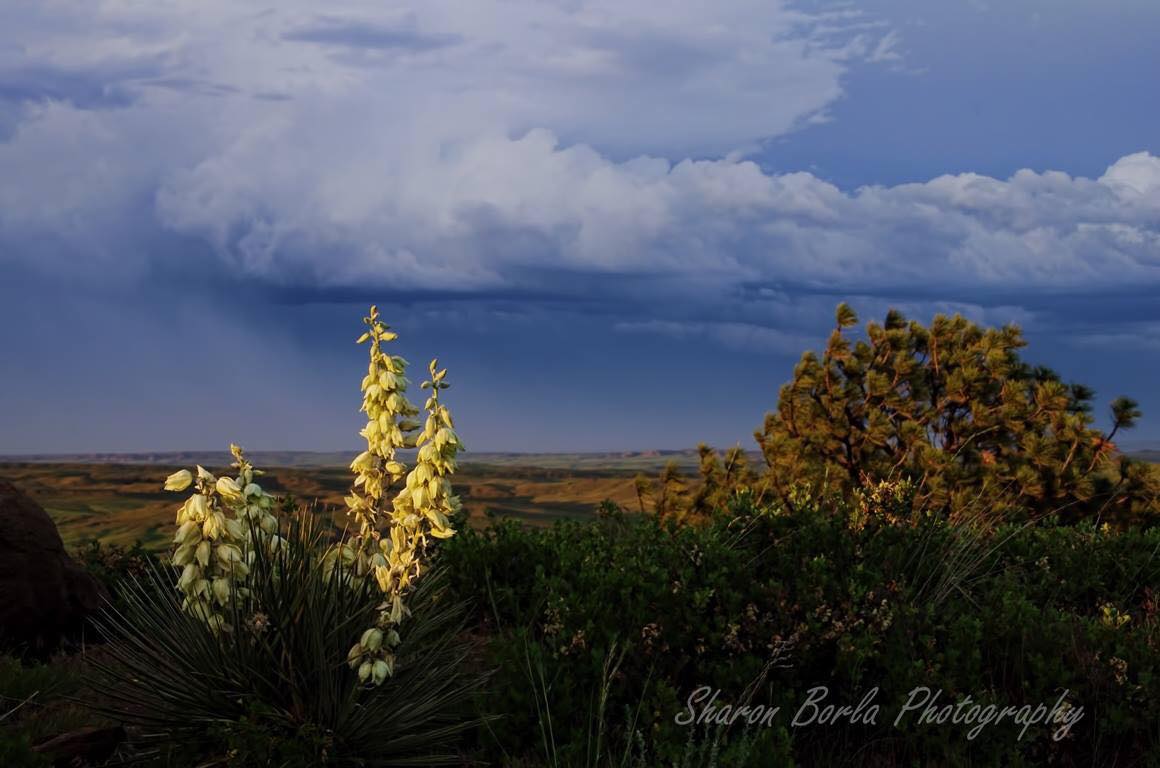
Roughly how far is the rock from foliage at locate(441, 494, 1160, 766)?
381 cm

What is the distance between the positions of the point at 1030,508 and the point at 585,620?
29.3 ft

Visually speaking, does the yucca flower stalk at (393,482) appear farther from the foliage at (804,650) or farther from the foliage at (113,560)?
the foliage at (113,560)

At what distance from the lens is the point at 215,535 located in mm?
5453

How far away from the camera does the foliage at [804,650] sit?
19.5 ft

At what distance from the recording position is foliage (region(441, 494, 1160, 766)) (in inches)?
234

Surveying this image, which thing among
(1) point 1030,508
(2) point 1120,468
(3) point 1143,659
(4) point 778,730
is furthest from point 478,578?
(2) point 1120,468

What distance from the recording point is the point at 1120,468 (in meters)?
13.4

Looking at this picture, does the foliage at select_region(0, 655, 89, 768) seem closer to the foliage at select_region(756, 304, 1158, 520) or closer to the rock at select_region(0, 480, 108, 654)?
the rock at select_region(0, 480, 108, 654)

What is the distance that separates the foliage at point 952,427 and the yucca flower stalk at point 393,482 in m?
8.27

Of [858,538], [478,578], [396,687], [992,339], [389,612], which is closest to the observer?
[389,612]

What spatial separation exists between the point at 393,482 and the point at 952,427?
10011mm

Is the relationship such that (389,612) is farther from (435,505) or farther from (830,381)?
(830,381)

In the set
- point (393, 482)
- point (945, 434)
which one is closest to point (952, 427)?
point (945, 434)

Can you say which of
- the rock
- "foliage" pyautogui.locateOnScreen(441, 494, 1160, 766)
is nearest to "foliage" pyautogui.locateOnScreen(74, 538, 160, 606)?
the rock
